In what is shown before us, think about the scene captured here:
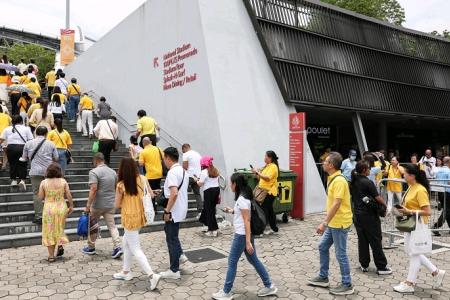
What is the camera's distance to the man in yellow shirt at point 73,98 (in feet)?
45.4

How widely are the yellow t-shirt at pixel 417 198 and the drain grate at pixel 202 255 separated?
3059 millimetres

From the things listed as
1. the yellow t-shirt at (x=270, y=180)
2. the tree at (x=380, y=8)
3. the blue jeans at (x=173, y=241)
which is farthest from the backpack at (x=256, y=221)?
the tree at (x=380, y=8)

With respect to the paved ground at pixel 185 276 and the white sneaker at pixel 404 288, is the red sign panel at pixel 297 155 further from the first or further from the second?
the white sneaker at pixel 404 288

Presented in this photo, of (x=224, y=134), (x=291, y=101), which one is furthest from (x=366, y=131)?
(x=224, y=134)

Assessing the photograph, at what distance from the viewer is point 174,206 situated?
5.21m

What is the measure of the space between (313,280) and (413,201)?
1.74m

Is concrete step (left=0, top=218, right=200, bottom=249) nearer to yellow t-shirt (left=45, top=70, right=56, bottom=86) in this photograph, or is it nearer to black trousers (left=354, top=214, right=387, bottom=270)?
black trousers (left=354, top=214, right=387, bottom=270)

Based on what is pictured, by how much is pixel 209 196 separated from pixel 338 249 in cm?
353

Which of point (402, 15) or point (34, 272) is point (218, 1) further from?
point (402, 15)

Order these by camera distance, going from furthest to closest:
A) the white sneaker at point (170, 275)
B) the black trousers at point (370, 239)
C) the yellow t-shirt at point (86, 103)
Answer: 1. the yellow t-shirt at point (86, 103)
2. the black trousers at point (370, 239)
3. the white sneaker at point (170, 275)

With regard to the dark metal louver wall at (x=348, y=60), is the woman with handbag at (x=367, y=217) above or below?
below

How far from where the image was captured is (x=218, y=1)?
10195 mm

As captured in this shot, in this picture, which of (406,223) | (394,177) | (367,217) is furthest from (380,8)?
(406,223)

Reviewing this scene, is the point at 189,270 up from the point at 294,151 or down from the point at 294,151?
down
